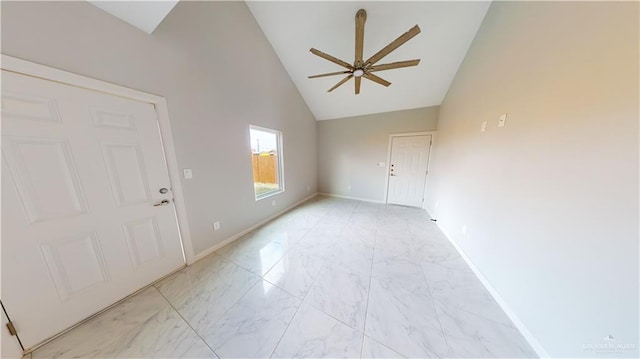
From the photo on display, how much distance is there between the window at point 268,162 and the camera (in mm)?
3221

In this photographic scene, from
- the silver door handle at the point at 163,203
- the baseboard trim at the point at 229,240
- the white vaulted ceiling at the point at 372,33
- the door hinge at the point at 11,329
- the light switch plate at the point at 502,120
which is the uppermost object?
the white vaulted ceiling at the point at 372,33

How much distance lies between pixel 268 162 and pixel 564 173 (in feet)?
12.3

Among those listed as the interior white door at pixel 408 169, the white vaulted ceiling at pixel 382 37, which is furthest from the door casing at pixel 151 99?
the interior white door at pixel 408 169

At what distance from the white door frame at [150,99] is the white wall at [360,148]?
3418mm

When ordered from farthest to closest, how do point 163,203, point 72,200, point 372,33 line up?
point 372,33 < point 163,203 < point 72,200

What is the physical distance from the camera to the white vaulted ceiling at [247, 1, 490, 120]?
2.15 metres

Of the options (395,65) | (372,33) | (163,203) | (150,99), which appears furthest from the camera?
(372,33)

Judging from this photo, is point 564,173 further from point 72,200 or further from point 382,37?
point 72,200

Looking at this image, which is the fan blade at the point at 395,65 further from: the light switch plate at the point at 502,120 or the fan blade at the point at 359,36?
the light switch plate at the point at 502,120

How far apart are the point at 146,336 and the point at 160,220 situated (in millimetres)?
957

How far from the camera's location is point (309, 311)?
4.64 feet

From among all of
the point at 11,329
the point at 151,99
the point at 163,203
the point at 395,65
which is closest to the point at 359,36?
the point at 395,65

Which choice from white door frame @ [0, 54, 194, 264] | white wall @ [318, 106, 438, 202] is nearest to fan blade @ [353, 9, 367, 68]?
white door frame @ [0, 54, 194, 264]

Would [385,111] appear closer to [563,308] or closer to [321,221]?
[321,221]
